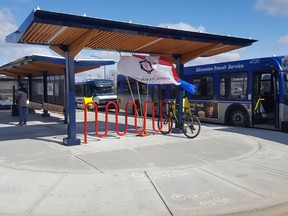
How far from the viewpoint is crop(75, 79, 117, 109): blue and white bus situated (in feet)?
83.1

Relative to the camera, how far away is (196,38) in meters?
9.91

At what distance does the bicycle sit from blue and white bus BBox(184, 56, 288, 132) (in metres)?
3.18

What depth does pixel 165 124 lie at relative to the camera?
11.4 metres

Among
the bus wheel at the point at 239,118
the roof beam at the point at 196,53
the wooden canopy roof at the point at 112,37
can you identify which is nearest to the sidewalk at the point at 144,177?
the wooden canopy roof at the point at 112,37

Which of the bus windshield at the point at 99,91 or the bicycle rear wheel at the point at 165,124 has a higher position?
the bus windshield at the point at 99,91

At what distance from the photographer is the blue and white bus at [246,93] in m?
11.9

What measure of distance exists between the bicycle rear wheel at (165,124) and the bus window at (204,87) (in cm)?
374

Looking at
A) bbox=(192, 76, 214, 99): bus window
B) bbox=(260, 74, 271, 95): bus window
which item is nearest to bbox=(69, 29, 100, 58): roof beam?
bbox=(260, 74, 271, 95): bus window

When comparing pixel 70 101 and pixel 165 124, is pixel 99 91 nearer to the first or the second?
pixel 165 124

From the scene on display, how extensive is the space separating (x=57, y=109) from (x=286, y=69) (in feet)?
32.5

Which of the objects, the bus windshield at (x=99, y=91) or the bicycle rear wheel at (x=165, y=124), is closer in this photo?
the bicycle rear wheel at (x=165, y=124)

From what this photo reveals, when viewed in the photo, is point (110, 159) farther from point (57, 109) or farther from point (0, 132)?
point (57, 109)

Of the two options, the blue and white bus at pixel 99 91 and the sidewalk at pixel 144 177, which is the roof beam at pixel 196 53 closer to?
the sidewalk at pixel 144 177

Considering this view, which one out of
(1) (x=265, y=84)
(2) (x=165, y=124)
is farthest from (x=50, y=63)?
(1) (x=265, y=84)
